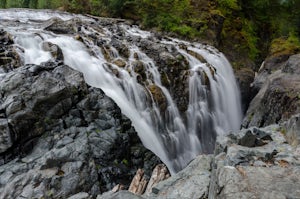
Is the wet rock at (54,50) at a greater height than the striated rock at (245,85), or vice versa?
the wet rock at (54,50)

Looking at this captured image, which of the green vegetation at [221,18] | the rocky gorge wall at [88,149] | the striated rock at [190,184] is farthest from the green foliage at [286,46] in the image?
the striated rock at [190,184]

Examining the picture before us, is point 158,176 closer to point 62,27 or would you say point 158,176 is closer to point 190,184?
point 190,184

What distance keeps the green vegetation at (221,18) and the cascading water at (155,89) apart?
455cm

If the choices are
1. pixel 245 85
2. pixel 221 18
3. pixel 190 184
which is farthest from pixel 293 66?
pixel 190 184

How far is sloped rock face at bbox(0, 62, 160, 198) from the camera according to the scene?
20.4ft

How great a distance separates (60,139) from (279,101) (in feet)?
23.8

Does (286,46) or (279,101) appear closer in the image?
(279,101)

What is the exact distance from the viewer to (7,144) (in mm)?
6527

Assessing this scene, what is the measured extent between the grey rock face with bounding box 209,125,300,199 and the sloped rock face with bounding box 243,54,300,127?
4600 millimetres

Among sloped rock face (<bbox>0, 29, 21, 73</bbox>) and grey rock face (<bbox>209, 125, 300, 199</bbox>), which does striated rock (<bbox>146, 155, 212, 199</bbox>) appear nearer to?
grey rock face (<bbox>209, 125, 300, 199</bbox>)

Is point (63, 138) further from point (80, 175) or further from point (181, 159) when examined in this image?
point (181, 159)

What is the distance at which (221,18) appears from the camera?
754 inches

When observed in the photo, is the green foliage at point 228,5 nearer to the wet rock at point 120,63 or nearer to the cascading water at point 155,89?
the cascading water at point 155,89

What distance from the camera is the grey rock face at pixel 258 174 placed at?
11.6 ft
